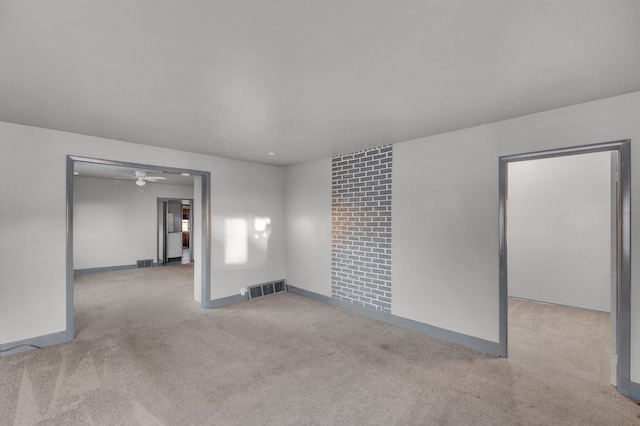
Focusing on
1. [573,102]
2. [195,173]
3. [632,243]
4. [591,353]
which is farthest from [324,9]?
[591,353]

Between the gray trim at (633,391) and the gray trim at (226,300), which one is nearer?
the gray trim at (633,391)

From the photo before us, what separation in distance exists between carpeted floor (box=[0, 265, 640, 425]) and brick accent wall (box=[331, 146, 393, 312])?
1.60 feet

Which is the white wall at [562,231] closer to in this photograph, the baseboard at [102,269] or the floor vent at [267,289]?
the floor vent at [267,289]

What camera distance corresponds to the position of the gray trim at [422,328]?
3.17m

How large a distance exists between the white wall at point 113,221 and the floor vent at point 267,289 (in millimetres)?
4885

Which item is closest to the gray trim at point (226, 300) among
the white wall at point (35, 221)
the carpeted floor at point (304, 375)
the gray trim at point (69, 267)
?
the carpeted floor at point (304, 375)

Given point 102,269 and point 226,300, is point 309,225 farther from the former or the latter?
point 102,269

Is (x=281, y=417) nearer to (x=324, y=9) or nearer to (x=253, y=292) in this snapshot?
(x=324, y=9)

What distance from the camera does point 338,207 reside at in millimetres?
4812

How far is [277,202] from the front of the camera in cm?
573

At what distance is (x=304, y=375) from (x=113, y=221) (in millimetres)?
7634

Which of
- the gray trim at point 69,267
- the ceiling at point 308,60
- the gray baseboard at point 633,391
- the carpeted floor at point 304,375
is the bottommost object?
the carpeted floor at point 304,375

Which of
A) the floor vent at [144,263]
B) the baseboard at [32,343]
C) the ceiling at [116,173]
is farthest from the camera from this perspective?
the floor vent at [144,263]

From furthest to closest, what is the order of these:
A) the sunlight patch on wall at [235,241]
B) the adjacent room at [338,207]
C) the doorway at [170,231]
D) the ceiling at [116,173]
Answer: the doorway at [170,231] < the ceiling at [116,173] < the sunlight patch on wall at [235,241] < the adjacent room at [338,207]
